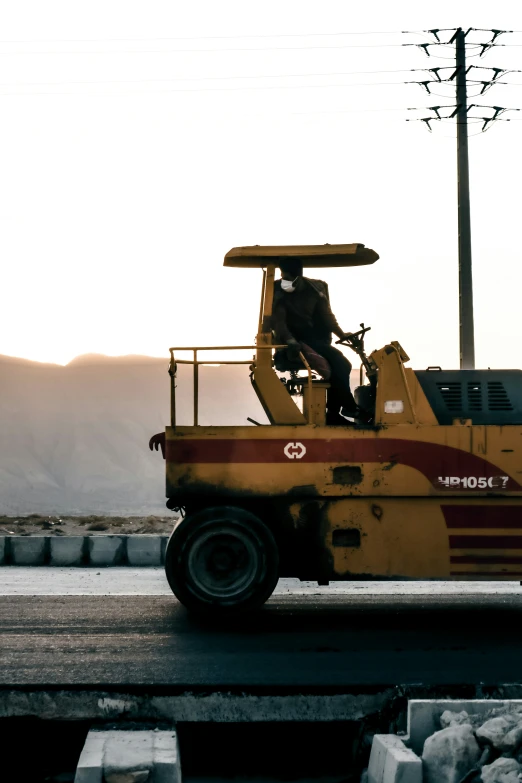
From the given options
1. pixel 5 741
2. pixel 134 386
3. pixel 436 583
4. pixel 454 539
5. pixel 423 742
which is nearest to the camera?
pixel 423 742

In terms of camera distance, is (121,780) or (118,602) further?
(118,602)

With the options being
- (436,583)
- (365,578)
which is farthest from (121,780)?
(436,583)

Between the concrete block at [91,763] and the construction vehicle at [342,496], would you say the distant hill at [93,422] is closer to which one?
the construction vehicle at [342,496]

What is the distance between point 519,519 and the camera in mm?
9820

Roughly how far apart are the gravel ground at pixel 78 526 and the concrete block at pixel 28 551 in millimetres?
5556

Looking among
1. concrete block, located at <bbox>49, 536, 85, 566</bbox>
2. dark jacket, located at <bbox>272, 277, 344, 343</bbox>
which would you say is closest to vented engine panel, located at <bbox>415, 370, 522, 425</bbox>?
dark jacket, located at <bbox>272, 277, 344, 343</bbox>

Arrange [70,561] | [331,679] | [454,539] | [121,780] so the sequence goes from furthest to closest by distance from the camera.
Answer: [70,561], [454,539], [331,679], [121,780]

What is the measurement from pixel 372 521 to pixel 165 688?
125 inches

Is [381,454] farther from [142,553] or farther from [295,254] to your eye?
[142,553]

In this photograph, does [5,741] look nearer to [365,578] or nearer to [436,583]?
[365,578]

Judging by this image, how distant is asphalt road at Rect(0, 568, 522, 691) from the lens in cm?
764

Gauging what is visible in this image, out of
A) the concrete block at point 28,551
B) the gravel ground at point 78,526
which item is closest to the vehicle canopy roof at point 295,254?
the concrete block at point 28,551

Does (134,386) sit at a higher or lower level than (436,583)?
higher

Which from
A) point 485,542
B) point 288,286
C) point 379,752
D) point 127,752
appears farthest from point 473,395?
point 127,752
